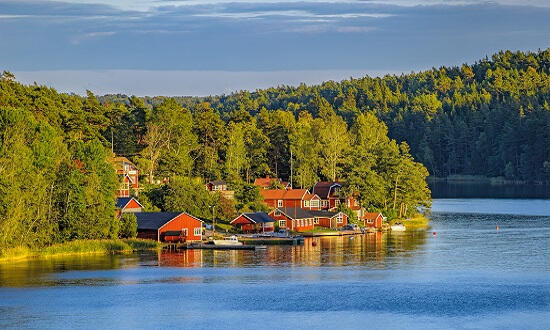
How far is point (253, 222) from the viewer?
90.9 meters

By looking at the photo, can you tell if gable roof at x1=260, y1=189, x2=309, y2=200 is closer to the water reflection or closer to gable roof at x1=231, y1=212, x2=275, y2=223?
gable roof at x1=231, y1=212, x2=275, y2=223

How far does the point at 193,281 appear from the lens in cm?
Result: 6172

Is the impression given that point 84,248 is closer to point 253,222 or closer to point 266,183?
point 253,222

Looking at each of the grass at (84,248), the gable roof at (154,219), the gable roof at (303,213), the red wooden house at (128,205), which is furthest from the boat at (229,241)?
the gable roof at (303,213)

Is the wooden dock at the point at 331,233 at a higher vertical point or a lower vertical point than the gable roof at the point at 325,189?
lower

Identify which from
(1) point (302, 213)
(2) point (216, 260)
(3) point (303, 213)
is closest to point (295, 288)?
(2) point (216, 260)

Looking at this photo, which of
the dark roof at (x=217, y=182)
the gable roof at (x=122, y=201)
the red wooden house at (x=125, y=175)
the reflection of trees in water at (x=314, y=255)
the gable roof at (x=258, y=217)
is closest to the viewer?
the reflection of trees in water at (x=314, y=255)

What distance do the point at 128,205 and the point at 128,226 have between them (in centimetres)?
772

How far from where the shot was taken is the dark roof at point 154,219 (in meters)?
80.2

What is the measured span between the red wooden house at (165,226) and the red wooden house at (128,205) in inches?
99.7

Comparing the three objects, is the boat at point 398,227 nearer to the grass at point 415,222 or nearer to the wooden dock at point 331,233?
the grass at point 415,222

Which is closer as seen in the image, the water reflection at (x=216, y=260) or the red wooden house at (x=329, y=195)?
the water reflection at (x=216, y=260)

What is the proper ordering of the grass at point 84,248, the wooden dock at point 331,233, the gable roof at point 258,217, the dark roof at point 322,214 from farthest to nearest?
the dark roof at point 322,214 < the wooden dock at point 331,233 < the gable roof at point 258,217 < the grass at point 84,248

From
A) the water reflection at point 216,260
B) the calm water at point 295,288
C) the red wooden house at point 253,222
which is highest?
the red wooden house at point 253,222
